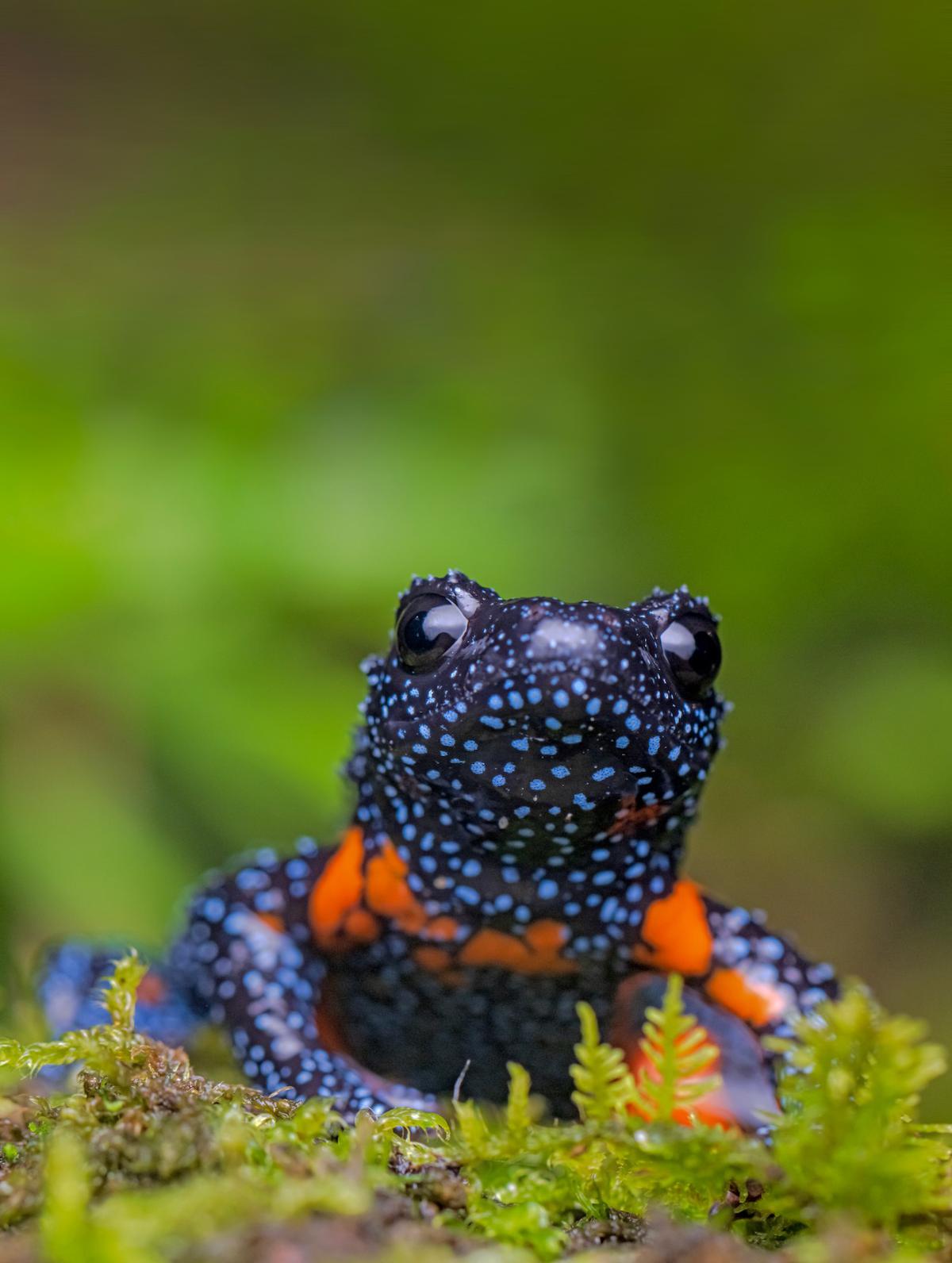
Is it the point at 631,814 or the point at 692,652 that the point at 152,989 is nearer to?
the point at 631,814

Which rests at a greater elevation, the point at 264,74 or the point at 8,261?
the point at 264,74

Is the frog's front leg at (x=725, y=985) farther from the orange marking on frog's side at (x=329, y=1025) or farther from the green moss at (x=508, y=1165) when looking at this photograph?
the green moss at (x=508, y=1165)

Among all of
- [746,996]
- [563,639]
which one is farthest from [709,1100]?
[563,639]

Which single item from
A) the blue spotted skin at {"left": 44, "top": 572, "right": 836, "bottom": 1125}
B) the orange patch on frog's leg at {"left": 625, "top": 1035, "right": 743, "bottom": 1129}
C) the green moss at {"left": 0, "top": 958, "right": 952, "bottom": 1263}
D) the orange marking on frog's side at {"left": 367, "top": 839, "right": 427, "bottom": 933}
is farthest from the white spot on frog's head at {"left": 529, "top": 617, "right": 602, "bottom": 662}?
the orange patch on frog's leg at {"left": 625, "top": 1035, "right": 743, "bottom": 1129}

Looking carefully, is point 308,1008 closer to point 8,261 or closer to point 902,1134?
point 902,1134

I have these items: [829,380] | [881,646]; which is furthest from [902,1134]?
[829,380]

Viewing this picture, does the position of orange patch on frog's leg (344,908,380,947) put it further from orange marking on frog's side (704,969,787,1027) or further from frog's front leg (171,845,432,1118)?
orange marking on frog's side (704,969,787,1027)

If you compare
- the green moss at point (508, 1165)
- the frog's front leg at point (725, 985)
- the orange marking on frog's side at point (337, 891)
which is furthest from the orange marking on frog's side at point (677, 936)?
the green moss at point (508, 1165)

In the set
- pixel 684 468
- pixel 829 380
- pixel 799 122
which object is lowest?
pixel 684 468
